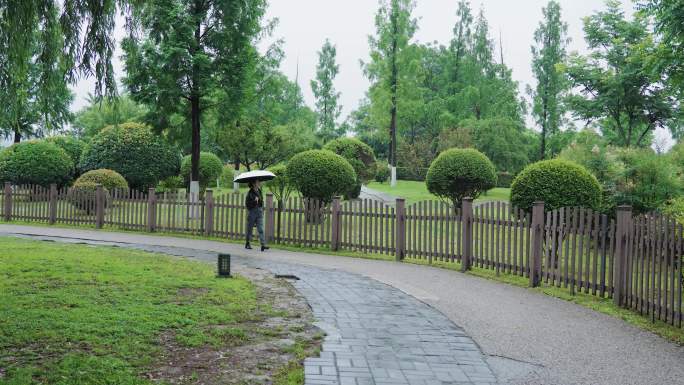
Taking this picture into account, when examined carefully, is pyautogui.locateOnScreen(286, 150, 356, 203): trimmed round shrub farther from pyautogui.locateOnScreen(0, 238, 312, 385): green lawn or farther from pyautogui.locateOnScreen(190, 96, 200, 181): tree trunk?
pyautogui.locateOnScreen(0, 238, 312, 385): green lawn

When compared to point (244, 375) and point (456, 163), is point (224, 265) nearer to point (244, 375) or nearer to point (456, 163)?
point (244, 375)

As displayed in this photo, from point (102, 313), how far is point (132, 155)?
2258 centimetres

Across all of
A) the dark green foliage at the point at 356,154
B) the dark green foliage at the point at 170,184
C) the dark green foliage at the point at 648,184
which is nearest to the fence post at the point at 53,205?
the dark green foliage at the point at 170,184

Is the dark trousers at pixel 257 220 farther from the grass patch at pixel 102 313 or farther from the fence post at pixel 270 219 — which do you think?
the grass patch at pixel 102 313

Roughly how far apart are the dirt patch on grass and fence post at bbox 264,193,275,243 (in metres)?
8.27

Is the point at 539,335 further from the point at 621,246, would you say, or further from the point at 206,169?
the point at 206,169

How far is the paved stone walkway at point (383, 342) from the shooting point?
5.28m

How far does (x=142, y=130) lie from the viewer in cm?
2886

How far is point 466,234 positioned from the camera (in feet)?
39.5

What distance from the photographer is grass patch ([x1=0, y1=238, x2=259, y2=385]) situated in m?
5.25

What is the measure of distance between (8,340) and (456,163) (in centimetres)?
1865

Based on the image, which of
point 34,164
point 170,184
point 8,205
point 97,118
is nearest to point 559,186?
point 8,205

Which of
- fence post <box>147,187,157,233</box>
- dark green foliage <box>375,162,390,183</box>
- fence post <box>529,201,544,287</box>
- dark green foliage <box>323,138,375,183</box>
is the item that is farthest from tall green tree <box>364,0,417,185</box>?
fence post <box>529,201,544,287</box>

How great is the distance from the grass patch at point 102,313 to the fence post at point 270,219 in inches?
186
